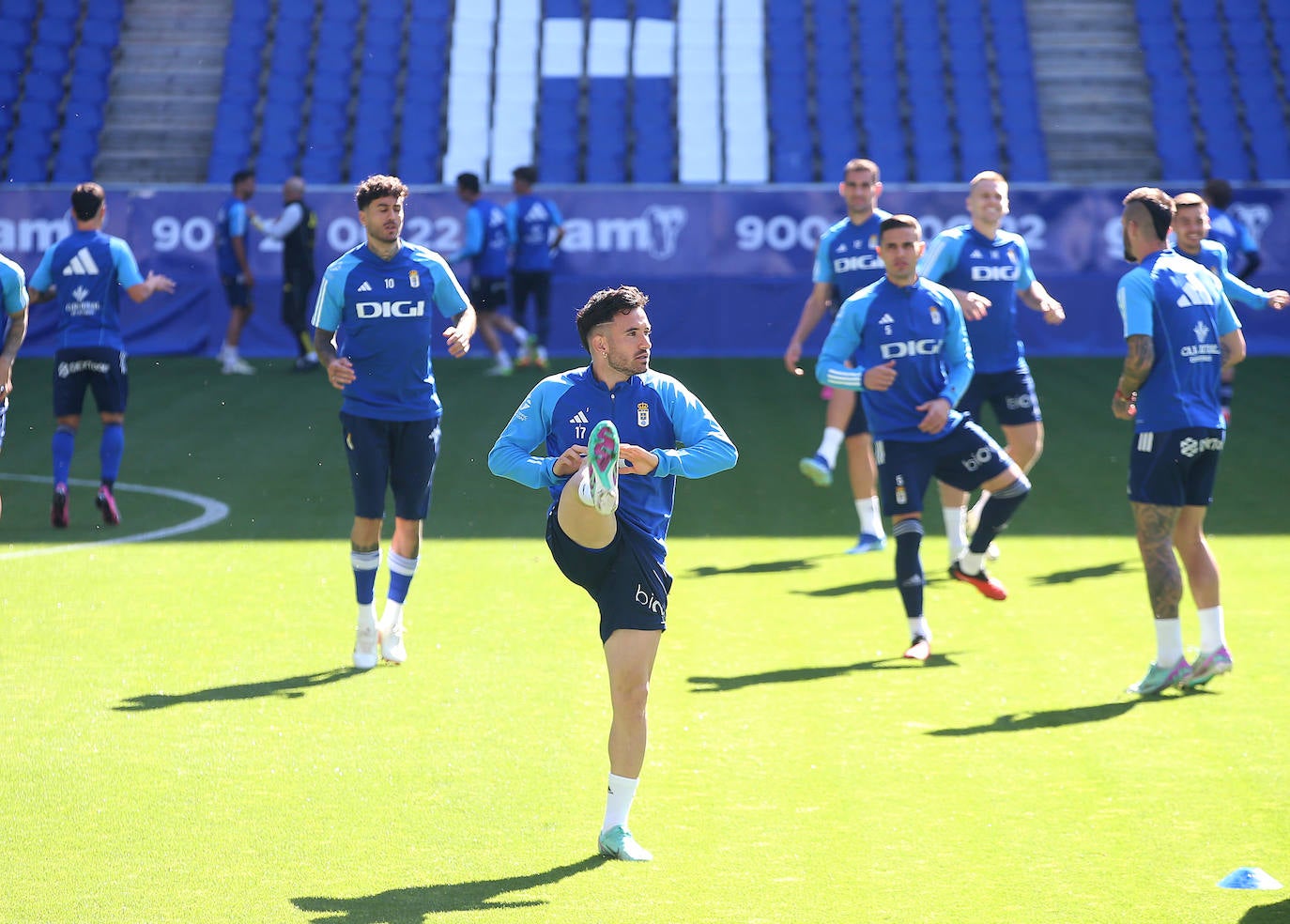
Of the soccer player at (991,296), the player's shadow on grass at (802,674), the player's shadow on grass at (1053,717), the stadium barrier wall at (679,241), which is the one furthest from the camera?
the stadium barrier wall at (679,241)

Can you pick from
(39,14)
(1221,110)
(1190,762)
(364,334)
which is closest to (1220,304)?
(1190,762)

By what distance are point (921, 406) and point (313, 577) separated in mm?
3988

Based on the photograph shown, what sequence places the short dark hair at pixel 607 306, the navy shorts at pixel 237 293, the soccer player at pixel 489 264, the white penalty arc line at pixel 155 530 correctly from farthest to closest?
the navy shorts at pixel 237 293 → the soccer player at pixel 489 264 → the white penalty arc line at pixel 155 530 → the short dark hair at pixel 607 306

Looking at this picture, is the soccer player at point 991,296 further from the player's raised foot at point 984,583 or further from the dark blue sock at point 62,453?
the dark blue sock at point 62,453

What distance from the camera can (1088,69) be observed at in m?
27.5

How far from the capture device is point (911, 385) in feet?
28.3

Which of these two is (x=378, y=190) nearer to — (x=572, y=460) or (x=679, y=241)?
(x=572, y=460)

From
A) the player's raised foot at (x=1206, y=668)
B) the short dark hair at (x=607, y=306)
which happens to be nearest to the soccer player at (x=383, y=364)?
the short dark hair at (x=607, y=306)

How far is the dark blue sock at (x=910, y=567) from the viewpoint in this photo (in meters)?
8.50

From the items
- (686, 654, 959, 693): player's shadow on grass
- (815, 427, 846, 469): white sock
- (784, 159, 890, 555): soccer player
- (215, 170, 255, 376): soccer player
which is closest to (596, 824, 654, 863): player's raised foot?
(686, 654, 959, 693): player's shadow on grass

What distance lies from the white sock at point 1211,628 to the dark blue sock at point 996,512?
1.27 metres

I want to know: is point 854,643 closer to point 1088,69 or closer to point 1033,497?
point 1033,497

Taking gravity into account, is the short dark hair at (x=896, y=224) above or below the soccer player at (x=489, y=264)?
below

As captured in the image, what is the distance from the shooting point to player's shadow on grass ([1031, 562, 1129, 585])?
10.3m
